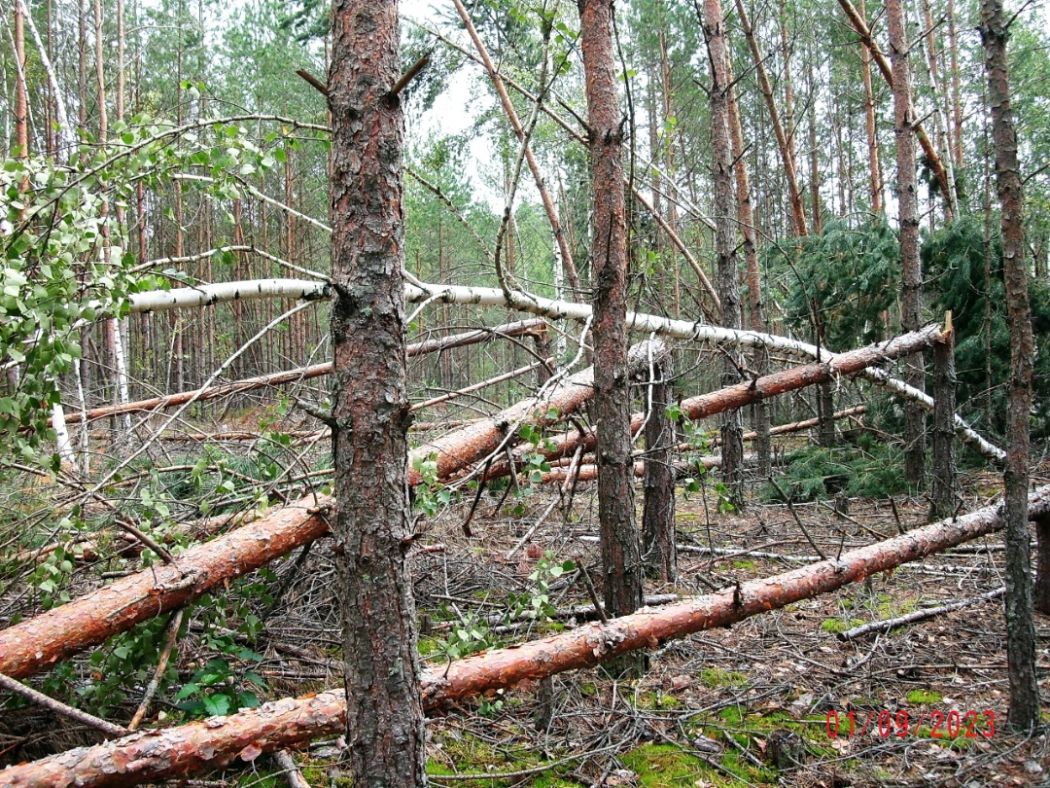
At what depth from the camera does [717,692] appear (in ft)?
12.3

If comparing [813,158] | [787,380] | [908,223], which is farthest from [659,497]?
[813,158]

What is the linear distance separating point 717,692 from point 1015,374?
2.13m

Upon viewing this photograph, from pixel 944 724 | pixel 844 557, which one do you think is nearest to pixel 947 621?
pixel 844 557

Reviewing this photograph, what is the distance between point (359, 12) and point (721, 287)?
6.19 m

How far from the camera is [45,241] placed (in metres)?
2.85

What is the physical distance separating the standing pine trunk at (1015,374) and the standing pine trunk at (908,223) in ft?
12.3

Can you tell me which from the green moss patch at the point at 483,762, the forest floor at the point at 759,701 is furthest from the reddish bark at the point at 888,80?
the green moss patch at the point at 483,762

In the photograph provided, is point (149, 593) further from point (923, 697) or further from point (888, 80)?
point (888, 80)

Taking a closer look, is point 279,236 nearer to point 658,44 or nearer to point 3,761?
Result: point 658,44

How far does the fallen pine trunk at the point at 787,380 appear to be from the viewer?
5496mm

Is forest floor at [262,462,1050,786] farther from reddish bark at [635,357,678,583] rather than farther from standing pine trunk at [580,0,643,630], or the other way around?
standing pine trunk at [580,0,643,630]

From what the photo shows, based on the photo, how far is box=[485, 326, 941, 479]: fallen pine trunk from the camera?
550cm

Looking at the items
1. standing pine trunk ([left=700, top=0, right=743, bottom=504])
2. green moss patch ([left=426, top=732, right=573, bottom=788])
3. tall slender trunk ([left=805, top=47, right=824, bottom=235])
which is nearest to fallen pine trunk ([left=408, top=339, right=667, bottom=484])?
green moss patch ([left=426, top=732, right=573, bottom=788])

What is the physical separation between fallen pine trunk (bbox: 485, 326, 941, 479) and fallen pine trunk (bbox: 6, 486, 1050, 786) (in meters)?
1.58
